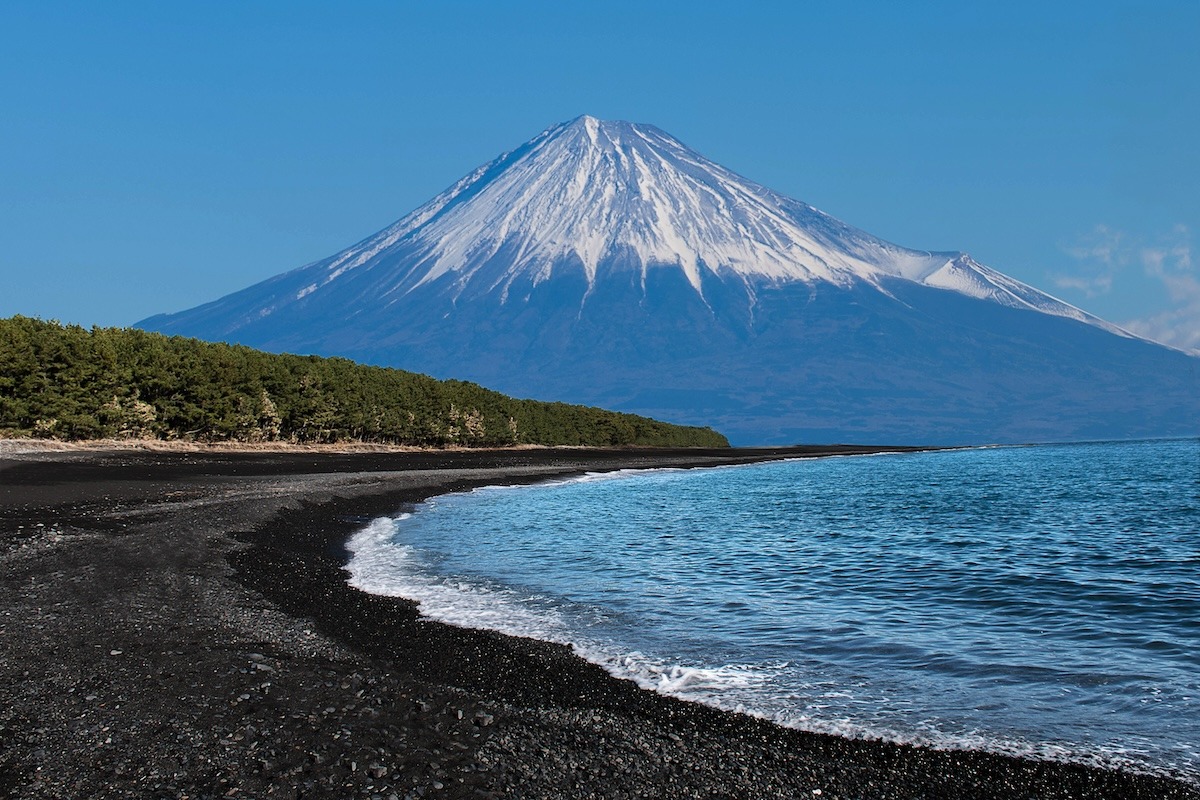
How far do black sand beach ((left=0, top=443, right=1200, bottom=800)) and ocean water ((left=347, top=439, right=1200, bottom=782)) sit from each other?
830 mm

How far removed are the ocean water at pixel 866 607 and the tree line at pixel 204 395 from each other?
80.2 ft

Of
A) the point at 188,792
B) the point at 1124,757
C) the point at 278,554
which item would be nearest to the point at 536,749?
the point at 188,792

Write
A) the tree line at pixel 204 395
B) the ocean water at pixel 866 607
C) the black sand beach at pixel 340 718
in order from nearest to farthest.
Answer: the black sand beach at pixel 340 718, the ocean water at pixel 866 607, the tree line at pixel 204 395

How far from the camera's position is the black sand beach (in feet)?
24.2

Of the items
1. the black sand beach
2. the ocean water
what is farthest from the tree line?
the black sand beach

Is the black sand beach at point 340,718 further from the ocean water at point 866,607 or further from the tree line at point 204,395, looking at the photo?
the tree line at point 204,395

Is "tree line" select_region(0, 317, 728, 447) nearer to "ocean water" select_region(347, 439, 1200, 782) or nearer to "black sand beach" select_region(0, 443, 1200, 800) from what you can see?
"ocean water" select_region(347, 439, 1200, 782)

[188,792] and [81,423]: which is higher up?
[81,423]

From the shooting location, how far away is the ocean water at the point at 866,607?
9.70m

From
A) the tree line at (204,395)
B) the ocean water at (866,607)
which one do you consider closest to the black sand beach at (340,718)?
the ocean water at (866,607)

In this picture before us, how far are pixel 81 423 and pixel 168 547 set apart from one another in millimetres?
33858

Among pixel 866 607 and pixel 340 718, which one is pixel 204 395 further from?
pixel 340 718

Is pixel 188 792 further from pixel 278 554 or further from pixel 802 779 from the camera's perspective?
pixel 278 554

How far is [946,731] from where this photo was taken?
9070 mm
